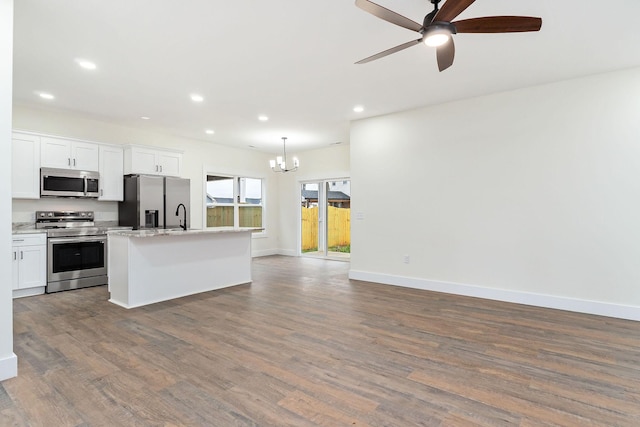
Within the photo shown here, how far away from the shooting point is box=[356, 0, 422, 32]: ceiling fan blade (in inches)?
81.8

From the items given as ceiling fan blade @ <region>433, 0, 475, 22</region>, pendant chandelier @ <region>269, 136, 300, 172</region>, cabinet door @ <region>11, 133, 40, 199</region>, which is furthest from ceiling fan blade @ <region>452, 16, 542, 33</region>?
cabinet door @ <region>11, 133, 40, 199</region>

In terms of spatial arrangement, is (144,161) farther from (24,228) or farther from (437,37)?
(437,37)

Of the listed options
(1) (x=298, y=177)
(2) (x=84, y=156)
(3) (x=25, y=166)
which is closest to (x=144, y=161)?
(2) (x=84, y=156)

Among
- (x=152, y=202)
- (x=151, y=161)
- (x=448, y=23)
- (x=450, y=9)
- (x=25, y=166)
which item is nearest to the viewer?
(x=450, y=9)

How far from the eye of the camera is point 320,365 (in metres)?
2.55

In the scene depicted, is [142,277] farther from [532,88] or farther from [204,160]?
[532,88]

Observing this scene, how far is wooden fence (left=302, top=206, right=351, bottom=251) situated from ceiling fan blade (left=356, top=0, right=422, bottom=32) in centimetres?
671

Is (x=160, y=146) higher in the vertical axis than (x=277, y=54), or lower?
lower

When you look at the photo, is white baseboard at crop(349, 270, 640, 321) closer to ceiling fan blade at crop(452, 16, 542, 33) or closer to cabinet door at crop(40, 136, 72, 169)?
ceiling fan blade at crop(452, 16, 542, 33)

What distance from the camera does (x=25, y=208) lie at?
509cm

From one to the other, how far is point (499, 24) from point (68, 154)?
6094 mm

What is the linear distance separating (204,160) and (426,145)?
499 cm

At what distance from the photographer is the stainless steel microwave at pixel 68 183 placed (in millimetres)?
5016

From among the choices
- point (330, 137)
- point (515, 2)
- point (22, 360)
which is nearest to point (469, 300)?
point (515, 2)
